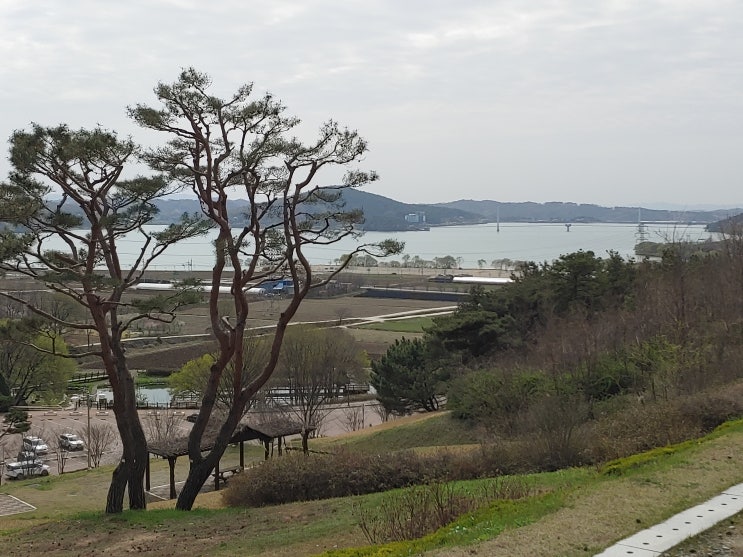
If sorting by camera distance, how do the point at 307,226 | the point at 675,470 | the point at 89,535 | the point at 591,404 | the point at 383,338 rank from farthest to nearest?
1. the point at 383,338
2. the point at 591,404
3. the point at 307,226
4. the point at 89,535
5. the point at 675,470

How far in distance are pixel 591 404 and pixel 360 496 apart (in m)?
7.61

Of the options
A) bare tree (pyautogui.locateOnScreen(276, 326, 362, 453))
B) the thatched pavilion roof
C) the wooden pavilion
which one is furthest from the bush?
bare tree (pyautogui.locateOnScreen(276, 326, 362, 453))

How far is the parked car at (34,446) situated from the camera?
2698cm

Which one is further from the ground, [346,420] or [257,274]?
[257,274]

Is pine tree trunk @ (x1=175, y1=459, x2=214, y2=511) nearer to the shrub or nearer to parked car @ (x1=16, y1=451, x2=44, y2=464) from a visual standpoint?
the shrub

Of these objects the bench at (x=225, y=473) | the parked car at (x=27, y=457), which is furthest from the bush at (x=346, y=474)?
the parked car at (x=27, y=457)

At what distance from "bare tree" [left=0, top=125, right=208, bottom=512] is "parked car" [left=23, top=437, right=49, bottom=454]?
16.0 meters

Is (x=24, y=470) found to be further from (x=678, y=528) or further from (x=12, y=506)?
(x=678, y=528)

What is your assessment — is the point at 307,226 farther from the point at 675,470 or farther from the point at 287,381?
the point at 287,381

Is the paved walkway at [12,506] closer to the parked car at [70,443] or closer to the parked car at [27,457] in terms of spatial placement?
the parked car at [27,457]

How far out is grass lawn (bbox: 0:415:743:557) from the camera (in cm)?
598

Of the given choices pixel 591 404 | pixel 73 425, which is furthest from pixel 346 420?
pixel 591 404

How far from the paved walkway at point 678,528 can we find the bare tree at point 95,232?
29.3 ft

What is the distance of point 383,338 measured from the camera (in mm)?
53500
